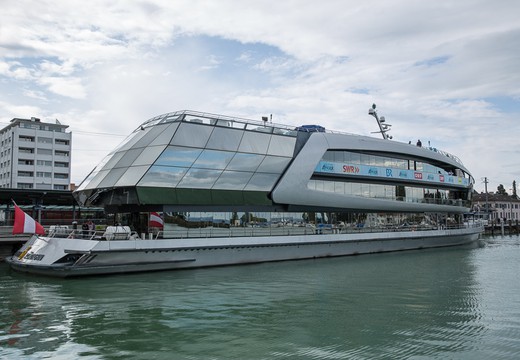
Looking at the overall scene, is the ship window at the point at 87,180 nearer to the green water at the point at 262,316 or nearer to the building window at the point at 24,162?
the green water at the point at 262,316

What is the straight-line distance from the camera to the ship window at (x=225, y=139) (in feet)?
84.9

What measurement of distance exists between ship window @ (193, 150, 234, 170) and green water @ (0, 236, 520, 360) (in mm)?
6302

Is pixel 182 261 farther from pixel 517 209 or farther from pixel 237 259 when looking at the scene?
pixel 517 209

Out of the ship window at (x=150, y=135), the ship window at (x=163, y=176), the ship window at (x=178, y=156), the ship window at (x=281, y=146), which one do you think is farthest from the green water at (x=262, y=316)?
the ship window at (x=281, y=146)

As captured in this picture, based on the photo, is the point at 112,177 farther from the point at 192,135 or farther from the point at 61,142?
the point at 61,142

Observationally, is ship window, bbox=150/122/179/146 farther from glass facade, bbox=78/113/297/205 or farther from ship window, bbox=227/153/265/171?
ship window, bbox=227/153/265/171

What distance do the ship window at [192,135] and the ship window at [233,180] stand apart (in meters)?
2.22

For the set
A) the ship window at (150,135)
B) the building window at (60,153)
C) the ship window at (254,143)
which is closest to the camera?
the ship window at (150,135)

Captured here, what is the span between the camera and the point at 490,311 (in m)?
13.8

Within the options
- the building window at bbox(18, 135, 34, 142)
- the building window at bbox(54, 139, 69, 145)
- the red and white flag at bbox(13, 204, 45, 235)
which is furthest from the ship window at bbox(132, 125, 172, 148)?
the building window at bbox(54, 139, 69, 145)

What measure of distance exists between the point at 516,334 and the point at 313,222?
20575mm

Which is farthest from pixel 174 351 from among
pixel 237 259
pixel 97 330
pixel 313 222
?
pixel 313 222

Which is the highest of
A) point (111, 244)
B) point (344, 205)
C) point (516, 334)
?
point (344, 205)

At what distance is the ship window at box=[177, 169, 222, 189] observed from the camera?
24.7 m
